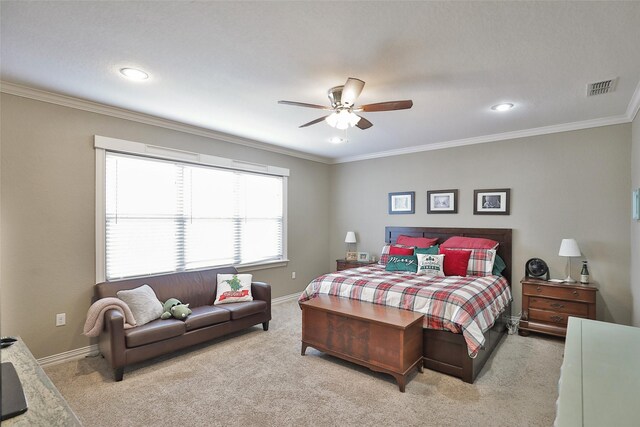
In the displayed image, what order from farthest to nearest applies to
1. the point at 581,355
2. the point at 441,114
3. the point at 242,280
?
the point at 242,280 < the point at 441,114 < the point at 581,355

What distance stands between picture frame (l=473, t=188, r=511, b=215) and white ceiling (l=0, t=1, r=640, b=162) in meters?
1.09

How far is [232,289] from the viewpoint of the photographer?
13.8 ft

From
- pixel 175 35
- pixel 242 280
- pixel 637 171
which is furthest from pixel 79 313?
pixel 637 171

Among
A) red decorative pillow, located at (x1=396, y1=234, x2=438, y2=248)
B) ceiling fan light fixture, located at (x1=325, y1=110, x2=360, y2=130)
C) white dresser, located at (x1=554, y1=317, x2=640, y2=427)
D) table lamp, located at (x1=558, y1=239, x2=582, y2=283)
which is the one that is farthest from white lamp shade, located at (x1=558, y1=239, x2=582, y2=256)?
ceiling fan light fixture, located at (x1=325, y1=110, x2=360, y2=130)

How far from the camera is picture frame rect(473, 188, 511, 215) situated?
4598 millimetres

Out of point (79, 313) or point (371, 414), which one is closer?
point (371, 414)

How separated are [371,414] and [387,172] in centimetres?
399

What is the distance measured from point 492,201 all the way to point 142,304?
4461mm

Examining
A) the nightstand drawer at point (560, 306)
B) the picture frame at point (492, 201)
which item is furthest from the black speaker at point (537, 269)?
the picture frame at point (492, 201)

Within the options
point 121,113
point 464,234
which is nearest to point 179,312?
point 121,113

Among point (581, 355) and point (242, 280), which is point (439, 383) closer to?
point (581, 355)

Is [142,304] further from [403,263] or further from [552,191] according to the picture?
[552,191]

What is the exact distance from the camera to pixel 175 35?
2264 mm

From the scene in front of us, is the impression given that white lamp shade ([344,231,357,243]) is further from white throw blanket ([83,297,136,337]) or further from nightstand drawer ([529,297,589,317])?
white throw blanket ([83,297,136,337])
